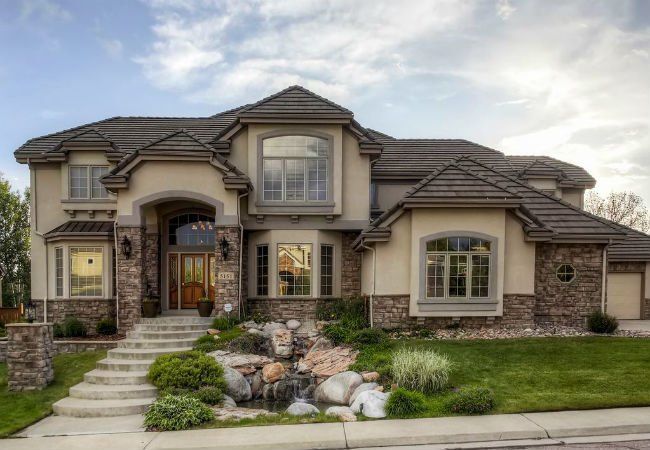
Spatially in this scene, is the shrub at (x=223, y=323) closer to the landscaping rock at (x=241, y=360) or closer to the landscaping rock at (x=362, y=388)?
the landscaping rock at (x=241, y=360)

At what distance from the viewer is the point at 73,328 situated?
13570 mm

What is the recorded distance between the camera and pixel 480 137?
74.0ft

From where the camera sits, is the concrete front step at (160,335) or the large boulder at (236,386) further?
the concrete front step at (160,335)

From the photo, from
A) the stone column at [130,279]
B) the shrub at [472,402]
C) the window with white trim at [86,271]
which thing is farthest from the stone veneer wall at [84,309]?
the shrub at [472,402]

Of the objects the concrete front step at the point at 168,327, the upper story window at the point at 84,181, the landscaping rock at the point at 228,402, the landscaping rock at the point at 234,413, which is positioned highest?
the upper story window at the point at 84,181

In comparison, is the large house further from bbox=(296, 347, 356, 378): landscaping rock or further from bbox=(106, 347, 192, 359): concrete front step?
bbox=(106, 347, 192, 359): concrete front step

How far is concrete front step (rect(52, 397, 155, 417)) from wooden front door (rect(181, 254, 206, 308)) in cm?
638

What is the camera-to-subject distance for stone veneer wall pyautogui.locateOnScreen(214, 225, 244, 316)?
12.9m

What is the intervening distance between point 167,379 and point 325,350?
4268mm

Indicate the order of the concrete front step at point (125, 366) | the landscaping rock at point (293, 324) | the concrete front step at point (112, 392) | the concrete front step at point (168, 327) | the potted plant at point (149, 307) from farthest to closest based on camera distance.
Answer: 1. the landscaping rock at point (293, 324)
2. the potted plant at point (149, 307)
3. the concrete front step at point (168, 327)
4. the concrete front step at point (125, 366)
5. the concrete front step at point (112, 392)

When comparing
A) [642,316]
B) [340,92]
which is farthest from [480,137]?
[642,316]

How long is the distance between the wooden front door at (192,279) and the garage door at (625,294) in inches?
640

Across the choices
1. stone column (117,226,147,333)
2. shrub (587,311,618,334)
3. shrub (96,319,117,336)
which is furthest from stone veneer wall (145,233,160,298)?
shrub (587,311,618,334)

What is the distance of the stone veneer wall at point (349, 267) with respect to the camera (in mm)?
14828
